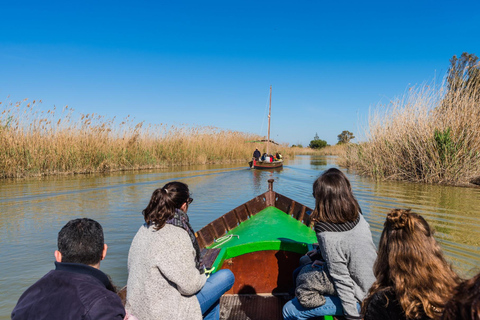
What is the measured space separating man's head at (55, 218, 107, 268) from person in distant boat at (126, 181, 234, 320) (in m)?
0.43

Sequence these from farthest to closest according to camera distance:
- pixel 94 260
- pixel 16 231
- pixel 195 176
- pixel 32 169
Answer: pixel 195 176 → pixel 32 169 → pixel 16 231 → pixel 94 260

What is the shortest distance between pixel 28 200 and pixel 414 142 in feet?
44.0

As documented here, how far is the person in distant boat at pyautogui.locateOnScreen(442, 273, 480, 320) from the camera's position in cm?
86

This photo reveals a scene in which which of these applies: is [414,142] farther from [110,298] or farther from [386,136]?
[110,298]

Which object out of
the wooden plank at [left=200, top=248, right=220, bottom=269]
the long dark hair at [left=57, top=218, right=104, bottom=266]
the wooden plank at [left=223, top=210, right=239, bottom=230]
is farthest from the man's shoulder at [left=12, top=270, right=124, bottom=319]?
the wooden plank at [left=223, top=210, right=239, bottom=230]

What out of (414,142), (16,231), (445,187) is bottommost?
(16,231)

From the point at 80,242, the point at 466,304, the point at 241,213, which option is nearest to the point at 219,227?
the point at 241,213

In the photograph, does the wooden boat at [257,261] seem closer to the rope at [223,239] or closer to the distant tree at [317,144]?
the rope at [223,239]

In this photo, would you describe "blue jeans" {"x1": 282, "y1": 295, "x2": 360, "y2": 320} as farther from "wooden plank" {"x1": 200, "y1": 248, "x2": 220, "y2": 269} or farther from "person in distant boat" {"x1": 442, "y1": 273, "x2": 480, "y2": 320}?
"person in distant boat" {"x1": 442, "y1": 273, "x2": 480, "y2": 320}

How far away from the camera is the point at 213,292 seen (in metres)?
2.67

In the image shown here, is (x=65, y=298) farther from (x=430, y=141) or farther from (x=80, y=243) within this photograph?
(x=430, y=141)

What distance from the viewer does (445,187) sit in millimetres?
11344

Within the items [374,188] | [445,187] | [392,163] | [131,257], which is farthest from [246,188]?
[131,257]

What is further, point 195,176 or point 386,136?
point 195,176
